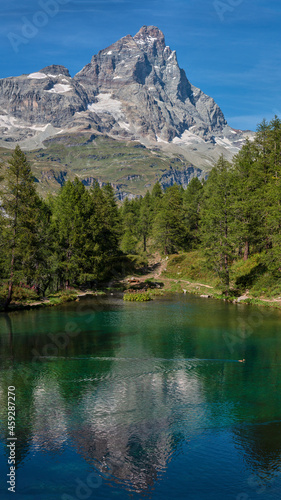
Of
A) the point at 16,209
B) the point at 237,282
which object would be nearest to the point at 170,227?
the point at 237,282

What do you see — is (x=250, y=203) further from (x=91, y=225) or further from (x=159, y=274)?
(x=159, y=274)

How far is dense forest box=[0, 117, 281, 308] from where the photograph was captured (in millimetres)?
46344

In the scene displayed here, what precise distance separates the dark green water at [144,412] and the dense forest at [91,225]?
49.6 feet

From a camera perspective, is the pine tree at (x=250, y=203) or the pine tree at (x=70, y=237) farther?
the pine tree at (x=70, y=237)

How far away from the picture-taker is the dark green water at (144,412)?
13.8 meters

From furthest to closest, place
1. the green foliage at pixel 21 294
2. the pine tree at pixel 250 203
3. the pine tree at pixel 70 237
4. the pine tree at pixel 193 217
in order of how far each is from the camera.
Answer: the pine tree at pixel 193 217 < the pine tree at pixel 70 237 < the pine tree at pixel 250 203 < the green foliage at pixel 21 294

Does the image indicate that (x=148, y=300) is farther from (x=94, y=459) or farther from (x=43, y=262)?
(x=94, y=459)

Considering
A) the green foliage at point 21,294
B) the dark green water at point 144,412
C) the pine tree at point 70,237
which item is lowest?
the dark green water at point 144,412

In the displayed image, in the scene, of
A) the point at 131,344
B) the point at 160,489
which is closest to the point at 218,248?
the point at 131,344

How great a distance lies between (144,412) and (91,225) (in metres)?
50.4

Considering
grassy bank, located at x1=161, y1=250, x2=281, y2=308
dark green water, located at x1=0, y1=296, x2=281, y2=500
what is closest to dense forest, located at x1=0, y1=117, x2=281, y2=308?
grassy bank, located at x1=161, y1=250, x2=281, y2=308

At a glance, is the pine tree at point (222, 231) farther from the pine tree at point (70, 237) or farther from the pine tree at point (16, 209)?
the pine tree at point (16, 209)

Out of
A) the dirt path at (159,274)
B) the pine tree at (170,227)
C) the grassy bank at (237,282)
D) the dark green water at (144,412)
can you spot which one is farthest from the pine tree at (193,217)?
the dark green water at (144,412)

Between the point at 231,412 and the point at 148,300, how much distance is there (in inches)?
1544
